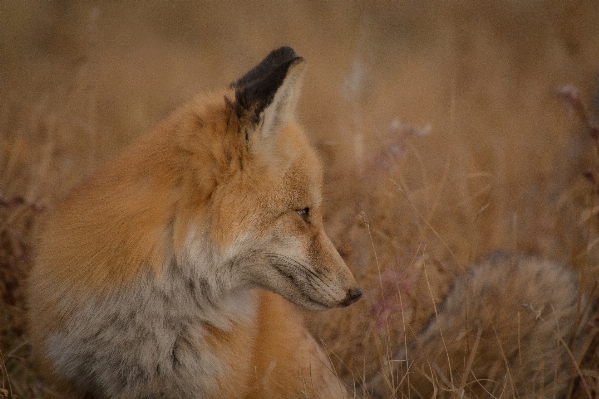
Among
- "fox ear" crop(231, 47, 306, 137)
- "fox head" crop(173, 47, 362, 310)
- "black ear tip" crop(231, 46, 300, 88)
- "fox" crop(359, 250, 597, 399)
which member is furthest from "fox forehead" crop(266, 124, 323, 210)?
"fox" crop(359, 250, 597, 399)

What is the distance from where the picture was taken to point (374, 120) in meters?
7.99

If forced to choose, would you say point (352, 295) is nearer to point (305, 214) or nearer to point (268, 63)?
point (305, 214)

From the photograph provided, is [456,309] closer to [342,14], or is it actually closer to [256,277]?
[256,277]

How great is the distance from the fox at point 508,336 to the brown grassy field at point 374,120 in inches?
6.8

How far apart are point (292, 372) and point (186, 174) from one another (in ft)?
4.23

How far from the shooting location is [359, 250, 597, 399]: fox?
11.0ft

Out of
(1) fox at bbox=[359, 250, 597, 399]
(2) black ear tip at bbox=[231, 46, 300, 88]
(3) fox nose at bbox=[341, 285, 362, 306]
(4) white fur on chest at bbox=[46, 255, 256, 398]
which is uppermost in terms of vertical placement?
(2) black ear tip at bbox=[231, 46, 300, 88]

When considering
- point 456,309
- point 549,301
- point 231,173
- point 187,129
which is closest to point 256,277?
point 231,173

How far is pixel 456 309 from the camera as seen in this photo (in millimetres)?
3678

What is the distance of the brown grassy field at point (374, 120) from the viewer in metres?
4.17

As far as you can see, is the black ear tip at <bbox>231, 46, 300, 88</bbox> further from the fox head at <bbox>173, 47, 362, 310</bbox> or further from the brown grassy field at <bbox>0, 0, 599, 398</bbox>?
the brown grassy field at <bbox>0, 0, 599, 398</bbox>

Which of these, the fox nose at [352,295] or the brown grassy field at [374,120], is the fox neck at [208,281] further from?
the brown grassy field at [374,120]

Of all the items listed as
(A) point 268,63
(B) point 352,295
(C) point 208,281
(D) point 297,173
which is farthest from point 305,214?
(A) point 268,63

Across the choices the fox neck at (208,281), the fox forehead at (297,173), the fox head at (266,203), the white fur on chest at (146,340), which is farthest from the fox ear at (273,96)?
the white fur on chest at (146,340)
